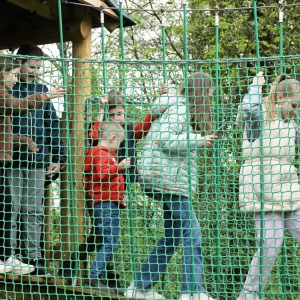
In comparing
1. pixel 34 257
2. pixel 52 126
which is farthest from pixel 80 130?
pixel 34 257

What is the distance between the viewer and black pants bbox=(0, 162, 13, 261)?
17.8ft

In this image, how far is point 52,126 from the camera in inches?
228

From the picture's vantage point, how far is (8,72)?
5.43m

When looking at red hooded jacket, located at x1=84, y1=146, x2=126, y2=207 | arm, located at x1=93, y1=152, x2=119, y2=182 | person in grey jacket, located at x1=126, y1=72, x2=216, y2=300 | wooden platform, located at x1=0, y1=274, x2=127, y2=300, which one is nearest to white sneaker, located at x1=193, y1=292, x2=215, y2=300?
person in grey jacket, located at x1=126, y1=72, x2=216, y2=300

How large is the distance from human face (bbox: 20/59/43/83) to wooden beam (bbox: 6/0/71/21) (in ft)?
2.53

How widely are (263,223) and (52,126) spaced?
1.62 metres

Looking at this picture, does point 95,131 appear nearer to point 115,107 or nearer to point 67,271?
point 115,107

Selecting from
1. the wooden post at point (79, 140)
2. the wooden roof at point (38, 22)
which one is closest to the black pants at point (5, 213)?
the wooden post at point (79, 140)

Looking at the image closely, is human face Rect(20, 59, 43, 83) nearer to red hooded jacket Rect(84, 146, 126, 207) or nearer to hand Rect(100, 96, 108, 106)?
hand Rect(100, 96, 108, 106)

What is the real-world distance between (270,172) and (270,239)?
0.44 meters

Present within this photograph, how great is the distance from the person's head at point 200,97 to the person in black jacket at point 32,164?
33.7 inches

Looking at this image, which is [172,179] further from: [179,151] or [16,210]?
[16,210]

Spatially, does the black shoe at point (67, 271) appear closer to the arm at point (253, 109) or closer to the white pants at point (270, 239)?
the white pants at point (270, 239)

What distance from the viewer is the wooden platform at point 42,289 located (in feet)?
17.8
